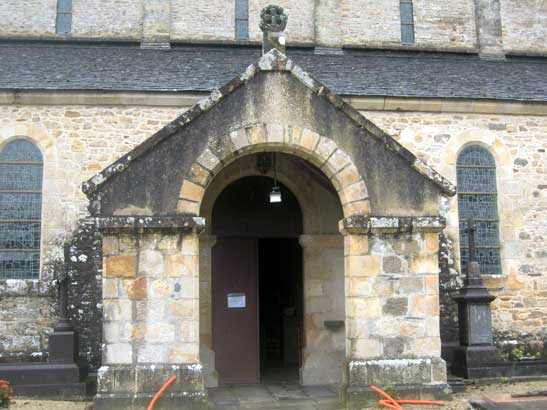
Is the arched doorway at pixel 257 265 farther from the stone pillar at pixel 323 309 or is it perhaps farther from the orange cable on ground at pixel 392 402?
the orange cable on ground at pixel 392 402

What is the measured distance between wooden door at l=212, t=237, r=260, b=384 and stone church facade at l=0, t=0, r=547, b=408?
101mm

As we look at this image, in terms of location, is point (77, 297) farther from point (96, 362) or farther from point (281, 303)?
point (281, 303)

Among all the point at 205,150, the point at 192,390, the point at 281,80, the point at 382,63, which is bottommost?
the point at 192,390

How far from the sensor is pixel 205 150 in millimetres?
7336

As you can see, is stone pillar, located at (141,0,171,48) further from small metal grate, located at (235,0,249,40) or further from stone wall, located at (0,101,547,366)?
stone wall, located at (0,101,547,366)

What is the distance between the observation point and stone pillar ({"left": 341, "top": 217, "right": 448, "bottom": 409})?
7398 mm

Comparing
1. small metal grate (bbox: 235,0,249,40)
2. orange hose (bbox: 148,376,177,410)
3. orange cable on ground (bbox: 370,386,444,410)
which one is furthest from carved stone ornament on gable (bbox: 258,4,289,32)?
small metal grate (bbox: 235,0,249,40)

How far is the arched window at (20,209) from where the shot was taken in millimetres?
10688

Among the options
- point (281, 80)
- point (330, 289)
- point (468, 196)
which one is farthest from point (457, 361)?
point (281, 80)

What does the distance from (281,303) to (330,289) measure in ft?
10.5

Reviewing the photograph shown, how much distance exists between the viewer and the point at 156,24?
1318 centimetres

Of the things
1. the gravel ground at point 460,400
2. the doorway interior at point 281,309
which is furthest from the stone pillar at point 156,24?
the gravel ground at point 460,400

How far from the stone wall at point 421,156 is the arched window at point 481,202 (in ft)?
0.51

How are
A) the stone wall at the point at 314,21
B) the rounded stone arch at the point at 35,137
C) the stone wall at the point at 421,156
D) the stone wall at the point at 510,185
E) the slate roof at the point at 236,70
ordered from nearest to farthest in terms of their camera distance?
1. the stone wall at the point at 421,156
2. the rounded stone arch at the point at 35,137
3. the slate roof at the point at 236,70
4. the stone wall at the point at 510,185
5. the stone wall at the point at 314,21
